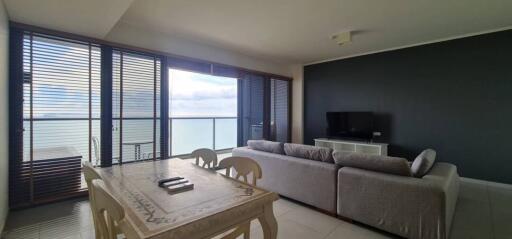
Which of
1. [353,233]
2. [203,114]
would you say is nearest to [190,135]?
[203,114]

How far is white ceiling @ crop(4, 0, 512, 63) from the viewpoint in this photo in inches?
95.3

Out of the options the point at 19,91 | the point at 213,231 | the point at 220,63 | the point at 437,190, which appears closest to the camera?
the point at 213,231

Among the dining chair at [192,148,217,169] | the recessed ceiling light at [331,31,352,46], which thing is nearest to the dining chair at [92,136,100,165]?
the dining chair at [192,148,217,169]

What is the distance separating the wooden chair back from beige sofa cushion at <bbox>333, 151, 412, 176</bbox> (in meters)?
1.13

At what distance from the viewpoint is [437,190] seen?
1.84 metres

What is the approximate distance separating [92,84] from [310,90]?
4739 mm

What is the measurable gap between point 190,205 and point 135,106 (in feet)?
8.89

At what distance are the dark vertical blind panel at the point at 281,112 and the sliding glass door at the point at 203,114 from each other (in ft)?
3.61

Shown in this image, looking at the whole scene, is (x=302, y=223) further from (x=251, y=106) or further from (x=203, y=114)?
(x=203, y=114)

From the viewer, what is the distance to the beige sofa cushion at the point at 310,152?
8.68 ft

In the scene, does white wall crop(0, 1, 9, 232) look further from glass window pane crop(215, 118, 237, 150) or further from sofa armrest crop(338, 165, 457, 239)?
glass window pane crop(215, 118, 237, 150)

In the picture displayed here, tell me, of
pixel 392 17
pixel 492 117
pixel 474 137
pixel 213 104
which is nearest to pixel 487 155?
pixel 474 137

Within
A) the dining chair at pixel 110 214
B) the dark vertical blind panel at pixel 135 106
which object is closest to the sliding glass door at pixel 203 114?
the dark vertical blind panel at pixel 135 106

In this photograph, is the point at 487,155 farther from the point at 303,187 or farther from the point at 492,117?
the point at 303,187
